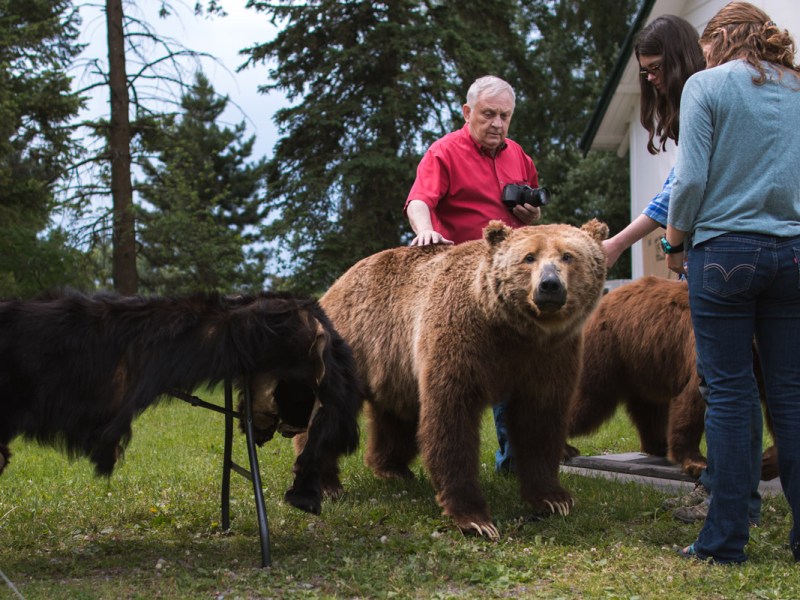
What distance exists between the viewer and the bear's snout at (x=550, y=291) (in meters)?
4.42

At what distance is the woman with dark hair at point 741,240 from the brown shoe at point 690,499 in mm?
1032

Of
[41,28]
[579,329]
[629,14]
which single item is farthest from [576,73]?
[579,329]

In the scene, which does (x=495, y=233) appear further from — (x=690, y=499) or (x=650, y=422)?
(x=650, y=422)

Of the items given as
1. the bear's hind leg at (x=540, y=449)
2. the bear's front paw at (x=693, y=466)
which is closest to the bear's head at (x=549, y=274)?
the bear's hind leg at (x=540, y=449)

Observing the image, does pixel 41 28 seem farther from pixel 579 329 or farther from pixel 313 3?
pixel 579 329

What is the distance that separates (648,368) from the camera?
21.6 ft

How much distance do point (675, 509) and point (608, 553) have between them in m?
0.88

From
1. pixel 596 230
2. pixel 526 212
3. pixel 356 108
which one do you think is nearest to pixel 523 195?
pixel 526 212

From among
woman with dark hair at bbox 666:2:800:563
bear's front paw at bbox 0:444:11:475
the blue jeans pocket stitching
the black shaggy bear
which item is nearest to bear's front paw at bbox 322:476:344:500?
the black shaggy bear

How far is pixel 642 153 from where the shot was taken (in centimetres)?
2030

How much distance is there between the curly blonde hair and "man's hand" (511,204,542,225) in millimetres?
1817

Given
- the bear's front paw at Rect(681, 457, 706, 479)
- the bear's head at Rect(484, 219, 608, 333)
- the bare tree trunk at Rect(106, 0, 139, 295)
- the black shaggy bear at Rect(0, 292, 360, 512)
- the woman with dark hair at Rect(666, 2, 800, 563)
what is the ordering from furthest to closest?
the bare tree trunk at Rect(106, 0, 139, 295)
the bear's front paw at Rect(681, 457, 706, 479)
the bear's head at Rect(484, 219, 608, 333)
the woman with dark hair at Rect(666, 2, 800, 563)
the black shaggy bear at Rect(0, 292, 360, 512)

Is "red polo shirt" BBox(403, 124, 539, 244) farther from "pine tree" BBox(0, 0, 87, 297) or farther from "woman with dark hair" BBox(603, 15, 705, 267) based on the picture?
"pine tree" BBox(0, 0, 87, 297)

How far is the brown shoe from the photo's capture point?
5145 mm
